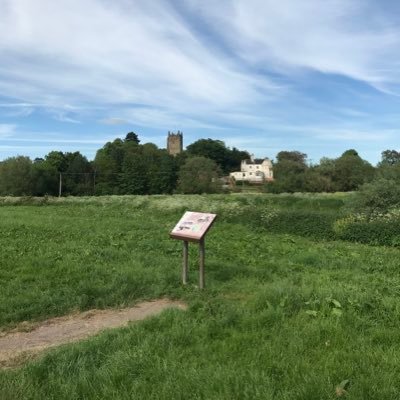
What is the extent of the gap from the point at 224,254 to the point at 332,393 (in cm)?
864

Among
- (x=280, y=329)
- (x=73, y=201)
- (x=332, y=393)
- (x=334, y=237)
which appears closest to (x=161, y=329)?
(x=280, y=329)

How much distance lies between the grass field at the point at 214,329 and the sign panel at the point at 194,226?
903 mm

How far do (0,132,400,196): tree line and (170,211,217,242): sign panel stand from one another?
66.1 m

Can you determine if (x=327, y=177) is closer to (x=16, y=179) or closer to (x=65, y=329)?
(x=16, y=179)

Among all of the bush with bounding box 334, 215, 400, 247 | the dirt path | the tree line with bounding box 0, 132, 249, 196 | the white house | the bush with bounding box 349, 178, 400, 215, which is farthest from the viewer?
the white house

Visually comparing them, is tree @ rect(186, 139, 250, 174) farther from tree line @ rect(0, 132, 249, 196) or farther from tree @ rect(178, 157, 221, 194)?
tree @ rect(178, 157, 221, 194)

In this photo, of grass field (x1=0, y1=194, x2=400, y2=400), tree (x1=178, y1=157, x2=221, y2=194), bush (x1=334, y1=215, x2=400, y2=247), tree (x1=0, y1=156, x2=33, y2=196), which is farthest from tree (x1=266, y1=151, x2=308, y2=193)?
grass field (x1=0, y1=194, x2=400, y2=400)

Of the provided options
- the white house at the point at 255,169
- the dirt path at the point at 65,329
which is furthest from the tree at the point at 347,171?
the dirt path at the point at 65,329

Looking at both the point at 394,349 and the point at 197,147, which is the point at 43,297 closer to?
the point at 394,349

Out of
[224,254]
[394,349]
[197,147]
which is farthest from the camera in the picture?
[197,147]

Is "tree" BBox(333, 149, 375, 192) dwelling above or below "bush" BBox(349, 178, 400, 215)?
above

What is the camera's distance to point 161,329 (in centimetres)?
581

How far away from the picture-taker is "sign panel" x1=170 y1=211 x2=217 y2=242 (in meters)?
7.96

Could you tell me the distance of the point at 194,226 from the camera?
8227 mm
